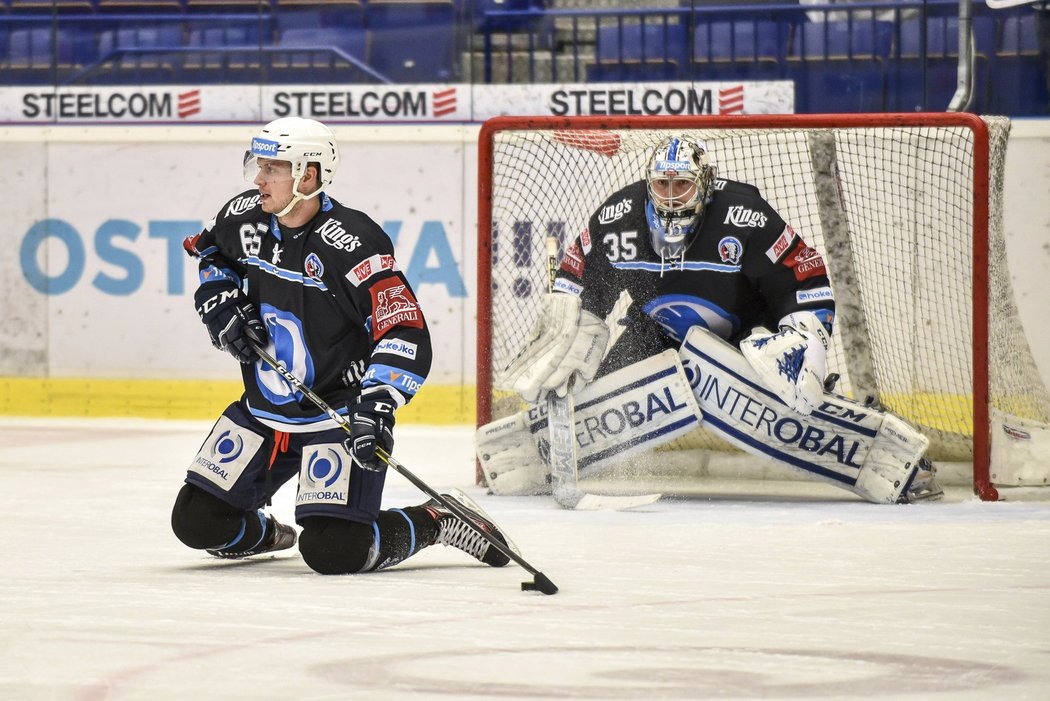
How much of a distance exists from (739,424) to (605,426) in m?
0.42

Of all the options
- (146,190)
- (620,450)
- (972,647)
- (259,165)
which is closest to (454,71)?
(146,190)

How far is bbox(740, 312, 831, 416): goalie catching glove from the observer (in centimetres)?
486

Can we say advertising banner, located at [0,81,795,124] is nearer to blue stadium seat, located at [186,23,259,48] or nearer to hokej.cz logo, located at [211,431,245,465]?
blue stadium seat, located at [186,23,259,48]

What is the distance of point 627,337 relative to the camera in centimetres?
543

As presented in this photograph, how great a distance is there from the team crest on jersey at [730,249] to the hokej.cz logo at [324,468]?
207 cm

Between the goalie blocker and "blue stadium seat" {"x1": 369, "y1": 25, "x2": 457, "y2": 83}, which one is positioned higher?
"blue stadium seat" {"x1": 369, "y1": 25, "x2": 457, "y2": 83}

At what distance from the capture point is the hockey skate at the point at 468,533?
3.48 m

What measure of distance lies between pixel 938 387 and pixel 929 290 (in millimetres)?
557

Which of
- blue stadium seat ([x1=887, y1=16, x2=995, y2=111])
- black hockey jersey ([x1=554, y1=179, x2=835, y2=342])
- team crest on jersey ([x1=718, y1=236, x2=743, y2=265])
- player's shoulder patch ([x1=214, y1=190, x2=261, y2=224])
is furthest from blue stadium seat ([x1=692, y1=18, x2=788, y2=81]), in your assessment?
player's shoulder patch ([x1=214, y1=190, x2=261, y2=224])

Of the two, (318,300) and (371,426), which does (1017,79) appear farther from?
(371,426)

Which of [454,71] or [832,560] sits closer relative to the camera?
[832,560]

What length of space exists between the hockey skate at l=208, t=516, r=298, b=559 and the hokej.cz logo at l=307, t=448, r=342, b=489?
297 mm

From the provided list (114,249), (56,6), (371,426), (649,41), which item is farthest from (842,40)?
(371,426)

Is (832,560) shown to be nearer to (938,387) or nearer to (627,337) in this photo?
(627,337)
